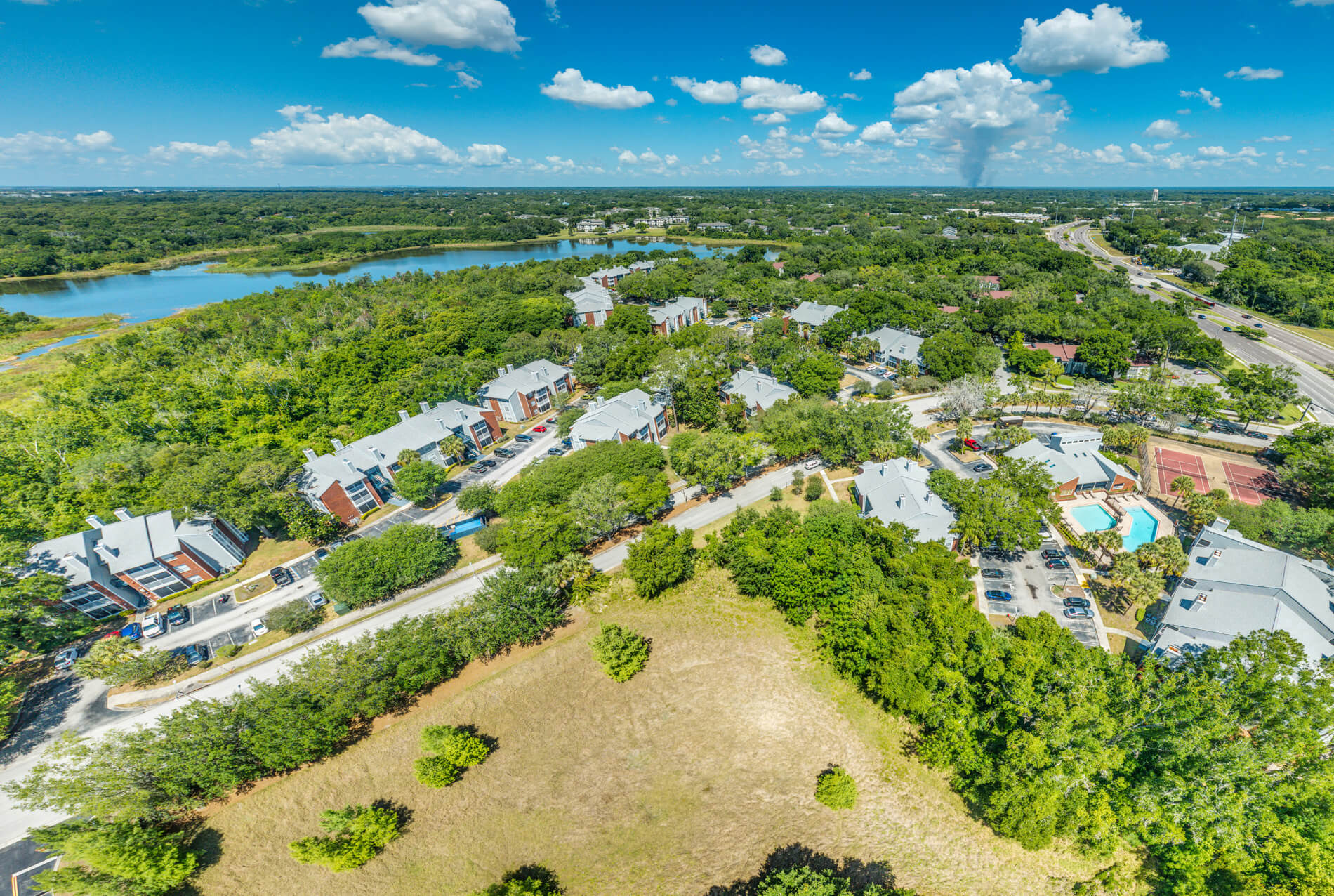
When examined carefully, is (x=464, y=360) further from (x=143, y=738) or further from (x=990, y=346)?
(x=990, y=346)

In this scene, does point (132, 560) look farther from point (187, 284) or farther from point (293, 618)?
point (187, 284)

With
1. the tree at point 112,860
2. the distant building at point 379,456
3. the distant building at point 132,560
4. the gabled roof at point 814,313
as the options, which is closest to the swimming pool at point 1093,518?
the gabled roof at point 814,313

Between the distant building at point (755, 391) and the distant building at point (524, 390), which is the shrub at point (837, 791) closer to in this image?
the distant building at point (755, 391)

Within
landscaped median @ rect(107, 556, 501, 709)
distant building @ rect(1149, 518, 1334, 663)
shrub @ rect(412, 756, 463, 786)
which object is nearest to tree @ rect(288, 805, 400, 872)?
shrub @ rect(412, 756, 463, 786)

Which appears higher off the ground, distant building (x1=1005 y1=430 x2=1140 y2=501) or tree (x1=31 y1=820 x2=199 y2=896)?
distant building (x1=1005 y1=430 x2=1140 y2=501)

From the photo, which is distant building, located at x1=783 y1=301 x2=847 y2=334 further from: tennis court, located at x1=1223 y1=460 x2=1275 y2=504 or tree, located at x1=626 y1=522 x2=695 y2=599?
tree, located at x1=626 y1=522 x2=695 y2=599

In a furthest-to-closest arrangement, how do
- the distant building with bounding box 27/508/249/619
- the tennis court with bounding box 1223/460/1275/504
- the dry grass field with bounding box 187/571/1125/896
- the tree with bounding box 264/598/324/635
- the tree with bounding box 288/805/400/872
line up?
1. the tennis court with bounding box 1223/460/1275/504
2. the distant building with bounding box 27/508/249/619
3. the tree with bounding box 264/598/324/635
4. the dry grass field with bounding box 187/571/1125/896
5. the tree with bounding box 288/805/400/872

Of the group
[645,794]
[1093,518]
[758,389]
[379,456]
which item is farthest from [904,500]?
[379,456]
